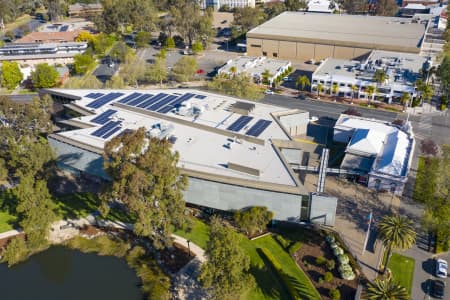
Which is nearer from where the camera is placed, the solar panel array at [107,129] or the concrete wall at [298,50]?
the solar panel array at [107,129]

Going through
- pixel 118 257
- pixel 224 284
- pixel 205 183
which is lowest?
pixel 118 257

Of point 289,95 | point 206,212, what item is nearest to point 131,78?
point 289,95

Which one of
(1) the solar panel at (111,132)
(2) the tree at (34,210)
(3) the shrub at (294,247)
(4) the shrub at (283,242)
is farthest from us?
(1) the solar panel at (111,132)

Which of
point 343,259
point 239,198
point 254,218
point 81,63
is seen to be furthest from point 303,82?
point 81,63

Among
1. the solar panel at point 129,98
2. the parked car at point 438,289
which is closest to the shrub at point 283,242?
the parked car at point 438,289

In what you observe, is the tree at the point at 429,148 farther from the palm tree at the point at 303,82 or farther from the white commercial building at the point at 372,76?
the palm tree at the point at 303,82

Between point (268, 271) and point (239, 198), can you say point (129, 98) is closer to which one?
point (239, 198)

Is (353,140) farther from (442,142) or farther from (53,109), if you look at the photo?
(53,109)
